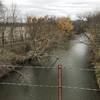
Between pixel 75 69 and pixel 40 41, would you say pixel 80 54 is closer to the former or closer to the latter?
pixel 40 41

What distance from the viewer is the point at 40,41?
82.8 feet

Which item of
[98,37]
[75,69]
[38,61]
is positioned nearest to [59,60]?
[38,61]

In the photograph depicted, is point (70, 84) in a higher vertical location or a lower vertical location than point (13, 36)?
lower

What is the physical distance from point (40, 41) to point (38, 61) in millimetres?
4633

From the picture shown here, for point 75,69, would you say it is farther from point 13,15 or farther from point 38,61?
point 13,15

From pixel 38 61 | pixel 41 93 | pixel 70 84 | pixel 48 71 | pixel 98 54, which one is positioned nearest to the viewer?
pixel 41 93

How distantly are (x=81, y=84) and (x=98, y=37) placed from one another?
1383 cm

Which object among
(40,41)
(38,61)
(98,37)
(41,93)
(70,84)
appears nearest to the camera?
(41,93)

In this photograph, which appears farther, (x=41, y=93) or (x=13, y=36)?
(x=13, y=36)

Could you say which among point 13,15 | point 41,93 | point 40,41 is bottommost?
point 41,93

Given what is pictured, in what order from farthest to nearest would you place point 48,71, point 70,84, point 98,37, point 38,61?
point 98,37, point 38,61, point 48,71, point 70,84

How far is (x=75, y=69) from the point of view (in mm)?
19000

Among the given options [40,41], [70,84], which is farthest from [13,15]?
[70,84]

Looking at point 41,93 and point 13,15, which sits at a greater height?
point 13,15
